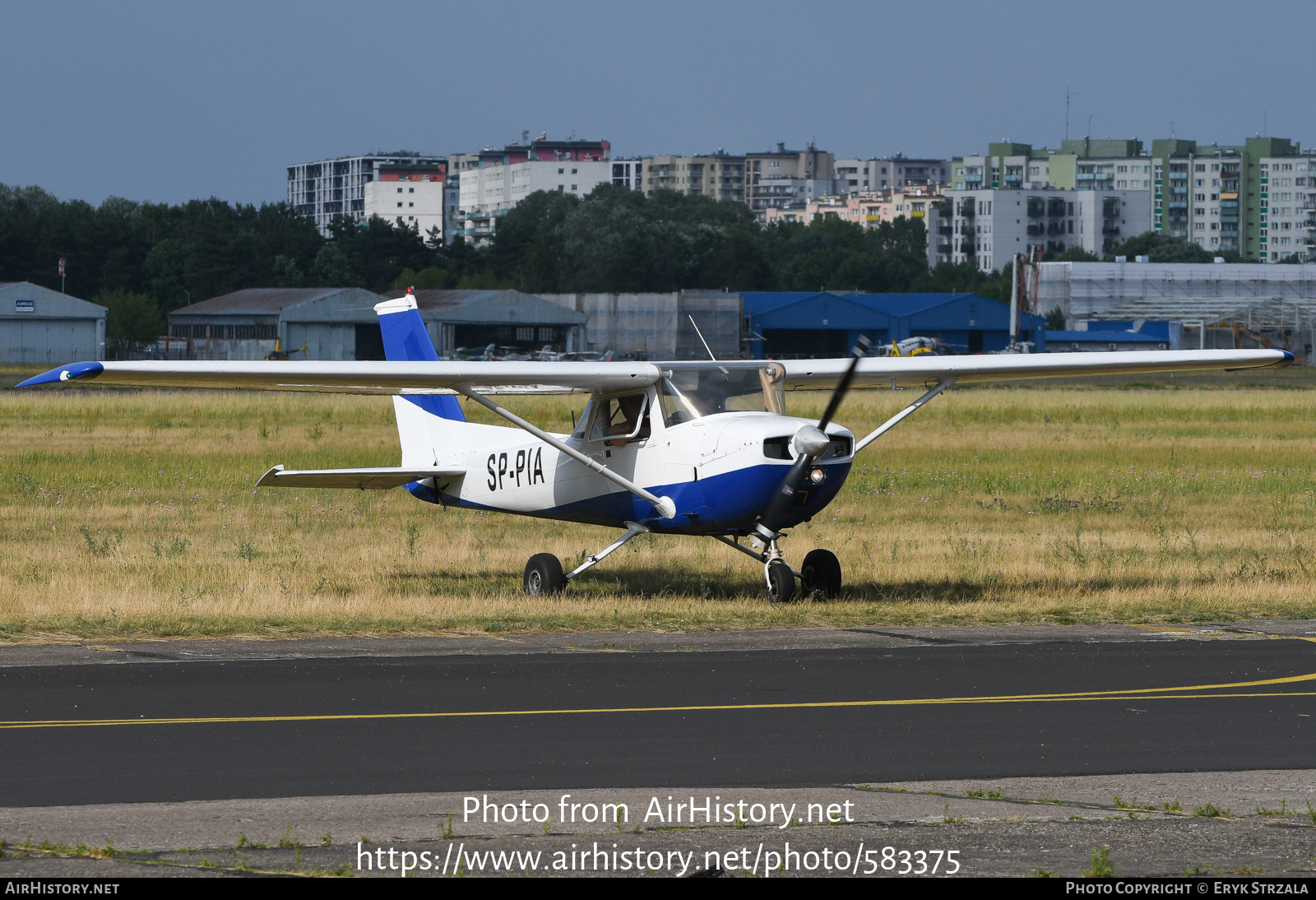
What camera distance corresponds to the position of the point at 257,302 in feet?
349

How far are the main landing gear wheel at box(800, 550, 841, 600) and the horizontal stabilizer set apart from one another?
4135 millimetres

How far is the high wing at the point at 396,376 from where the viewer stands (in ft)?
44.6

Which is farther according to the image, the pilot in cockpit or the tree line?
the tree line

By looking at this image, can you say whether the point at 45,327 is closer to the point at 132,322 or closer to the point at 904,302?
the point at 132,322

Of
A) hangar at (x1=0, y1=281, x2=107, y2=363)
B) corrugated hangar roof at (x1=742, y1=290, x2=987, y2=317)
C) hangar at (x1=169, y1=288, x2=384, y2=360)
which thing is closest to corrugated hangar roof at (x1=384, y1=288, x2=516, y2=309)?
hangar at (x1=169, y1=288, x2=384, y2=360)

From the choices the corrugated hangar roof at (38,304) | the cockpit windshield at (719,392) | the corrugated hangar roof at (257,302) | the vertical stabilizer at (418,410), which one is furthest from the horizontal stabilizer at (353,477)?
the corrugated hangar roof at (257,302)

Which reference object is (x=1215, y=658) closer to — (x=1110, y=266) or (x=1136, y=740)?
(x=1136, y=740)

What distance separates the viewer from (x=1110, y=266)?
140m

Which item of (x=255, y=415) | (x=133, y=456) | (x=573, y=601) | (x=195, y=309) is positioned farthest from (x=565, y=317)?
(x=573, y=601)

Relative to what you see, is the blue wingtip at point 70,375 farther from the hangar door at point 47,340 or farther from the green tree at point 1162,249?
the green tree at point 1162,249

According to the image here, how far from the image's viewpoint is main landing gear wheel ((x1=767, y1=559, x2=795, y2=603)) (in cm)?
1412

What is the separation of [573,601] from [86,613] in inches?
164

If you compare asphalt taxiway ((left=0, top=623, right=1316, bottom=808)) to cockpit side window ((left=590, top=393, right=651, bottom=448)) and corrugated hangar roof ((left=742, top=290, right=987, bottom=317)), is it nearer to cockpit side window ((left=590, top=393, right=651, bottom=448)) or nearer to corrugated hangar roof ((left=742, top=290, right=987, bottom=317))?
cockpit side window ((left=590, top=393, right=651, bottom=448))

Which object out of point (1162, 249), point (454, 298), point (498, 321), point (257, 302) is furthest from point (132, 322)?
point (1162, 249)
